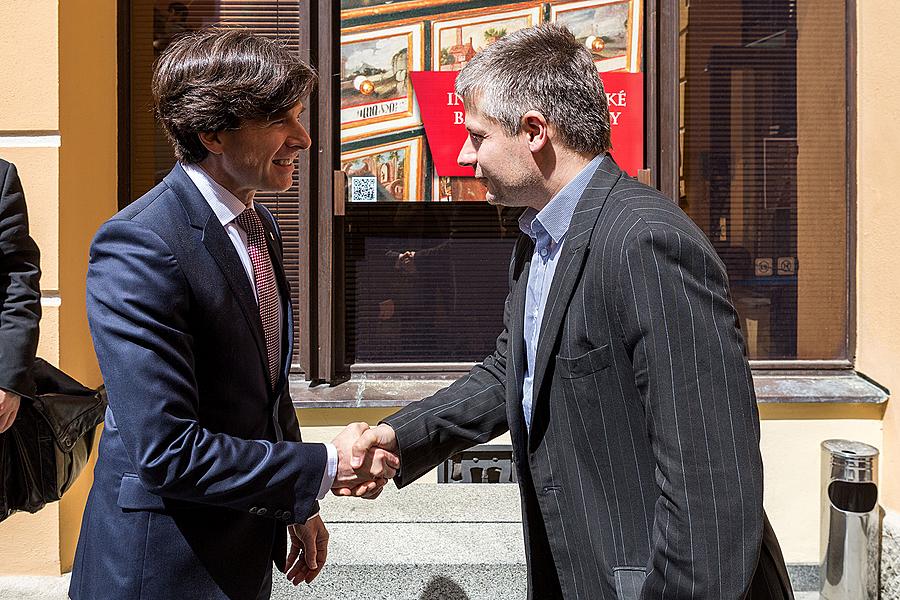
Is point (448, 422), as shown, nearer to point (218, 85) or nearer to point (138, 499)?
point (138, 499)

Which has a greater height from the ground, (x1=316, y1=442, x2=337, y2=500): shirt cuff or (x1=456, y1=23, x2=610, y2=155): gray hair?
(x1=456, y1=23, x2=610, y2=155): gray hair

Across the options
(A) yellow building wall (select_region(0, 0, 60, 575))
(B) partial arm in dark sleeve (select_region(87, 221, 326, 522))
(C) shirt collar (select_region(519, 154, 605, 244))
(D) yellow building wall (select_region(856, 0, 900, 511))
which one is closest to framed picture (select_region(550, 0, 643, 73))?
(D) yellow building wall (select_region(856, 0, 900, 511))

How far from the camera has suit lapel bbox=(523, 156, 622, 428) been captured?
7.18 feet

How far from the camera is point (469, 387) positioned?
3041mm

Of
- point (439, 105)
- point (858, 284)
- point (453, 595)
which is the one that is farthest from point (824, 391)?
point (439, 105)

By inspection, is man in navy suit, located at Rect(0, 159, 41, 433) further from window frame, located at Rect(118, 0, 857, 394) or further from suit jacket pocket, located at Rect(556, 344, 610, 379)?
suit jacket pocket, located at Rect(556, 344, 610, 379)

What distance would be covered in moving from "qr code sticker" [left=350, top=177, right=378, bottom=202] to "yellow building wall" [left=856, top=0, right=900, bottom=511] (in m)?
2.57

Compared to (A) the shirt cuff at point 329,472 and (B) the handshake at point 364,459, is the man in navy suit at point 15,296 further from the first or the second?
(A) the shirt cuff at point 329,472

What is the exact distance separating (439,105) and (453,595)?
2475mm

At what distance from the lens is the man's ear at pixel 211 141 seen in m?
2.47

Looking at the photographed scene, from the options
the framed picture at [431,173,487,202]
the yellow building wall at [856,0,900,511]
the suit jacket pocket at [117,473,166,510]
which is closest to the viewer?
the suit jacket pocket at [117,473,166,510]

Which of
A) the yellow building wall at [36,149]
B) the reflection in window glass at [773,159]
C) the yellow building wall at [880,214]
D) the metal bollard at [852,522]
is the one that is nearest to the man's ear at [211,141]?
the yellow building wall at [36,149]

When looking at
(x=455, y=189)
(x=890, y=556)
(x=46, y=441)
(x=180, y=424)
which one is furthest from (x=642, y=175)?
(x=180, y=424)

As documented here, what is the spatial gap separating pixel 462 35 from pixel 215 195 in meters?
2.83
